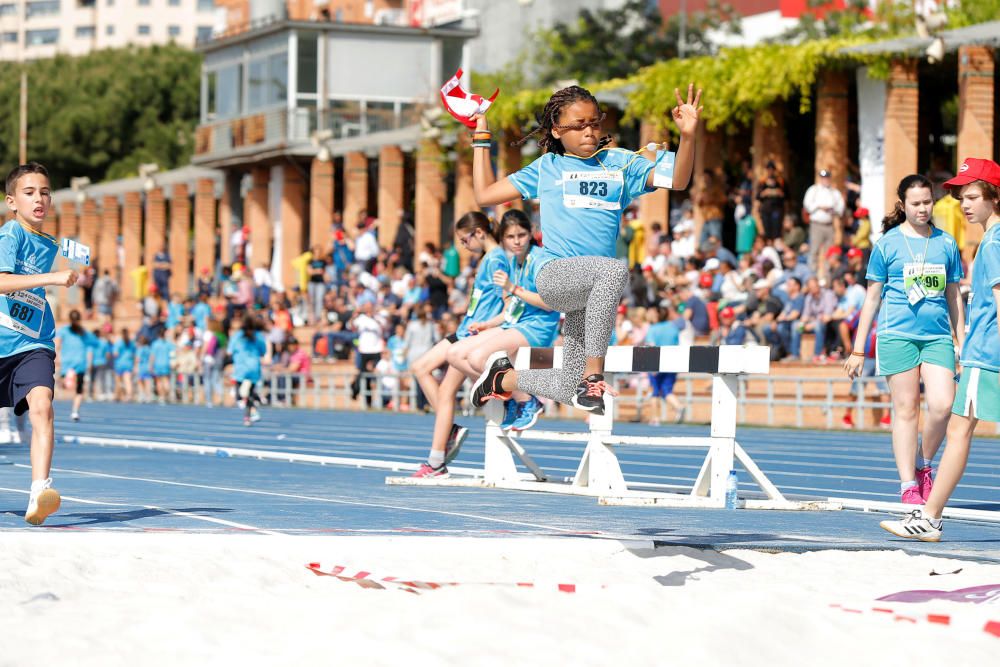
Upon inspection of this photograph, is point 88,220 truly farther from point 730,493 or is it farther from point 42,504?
point 42,504

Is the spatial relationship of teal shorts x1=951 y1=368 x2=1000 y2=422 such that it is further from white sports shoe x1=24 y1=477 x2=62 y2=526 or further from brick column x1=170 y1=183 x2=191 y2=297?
brick column x1=170 y1=183 x2=191 y2=297

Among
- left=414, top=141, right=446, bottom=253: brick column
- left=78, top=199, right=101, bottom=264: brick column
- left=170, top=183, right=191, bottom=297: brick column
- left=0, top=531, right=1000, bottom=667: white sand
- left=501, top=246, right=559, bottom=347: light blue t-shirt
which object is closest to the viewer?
left=0, top=531, right=1000, bottom=667: white sand

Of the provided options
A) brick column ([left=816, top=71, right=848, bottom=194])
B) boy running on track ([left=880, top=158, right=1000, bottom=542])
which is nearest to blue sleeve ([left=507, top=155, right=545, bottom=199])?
boy running on track ([left=880, top=158, right=1000, bottom=542])

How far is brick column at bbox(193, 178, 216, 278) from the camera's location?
176 ft

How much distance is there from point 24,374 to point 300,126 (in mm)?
41674

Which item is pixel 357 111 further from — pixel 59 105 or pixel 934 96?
pixel 59 105

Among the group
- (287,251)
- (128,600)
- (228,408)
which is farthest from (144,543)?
(287,251)

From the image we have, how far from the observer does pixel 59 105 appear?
306 feet

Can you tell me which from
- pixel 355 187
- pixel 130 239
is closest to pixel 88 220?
pixel 130 239

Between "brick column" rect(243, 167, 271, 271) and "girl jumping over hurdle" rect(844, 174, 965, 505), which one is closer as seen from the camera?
"girl jumping over hurdle" rect(844, 174, 965, 505)

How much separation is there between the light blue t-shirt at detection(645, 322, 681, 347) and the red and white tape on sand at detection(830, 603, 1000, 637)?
19420mm

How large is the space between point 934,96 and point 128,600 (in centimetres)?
2651

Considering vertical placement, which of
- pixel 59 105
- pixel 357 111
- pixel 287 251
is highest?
pixel 59 105

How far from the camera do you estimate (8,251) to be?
9.52 metres
